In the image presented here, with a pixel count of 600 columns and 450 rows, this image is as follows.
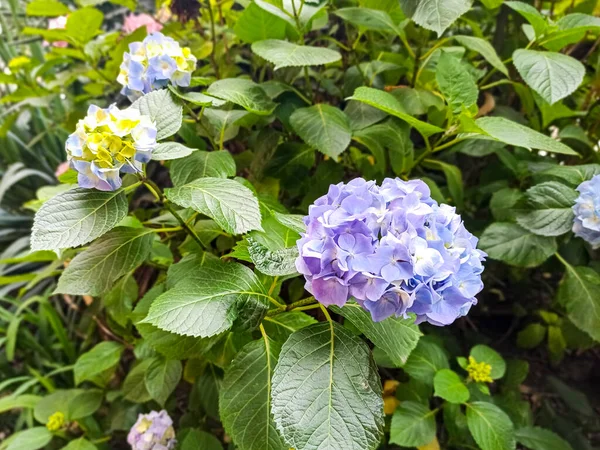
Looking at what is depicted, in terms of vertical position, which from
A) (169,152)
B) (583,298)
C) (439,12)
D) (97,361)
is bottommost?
(97,361)

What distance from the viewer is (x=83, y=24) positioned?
0.96m

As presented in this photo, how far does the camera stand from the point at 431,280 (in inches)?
16.1

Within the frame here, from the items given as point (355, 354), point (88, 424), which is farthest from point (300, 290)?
point (88, 424)

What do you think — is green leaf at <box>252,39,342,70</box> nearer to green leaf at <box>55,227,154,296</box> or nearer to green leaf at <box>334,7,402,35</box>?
green leaf at <box>334,7,402,35</box>

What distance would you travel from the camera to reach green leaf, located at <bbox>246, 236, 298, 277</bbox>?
18.4 inches

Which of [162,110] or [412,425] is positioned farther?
[412,425]

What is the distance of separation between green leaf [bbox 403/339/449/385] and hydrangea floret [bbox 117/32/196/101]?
62 cm

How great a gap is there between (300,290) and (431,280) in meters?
0.43

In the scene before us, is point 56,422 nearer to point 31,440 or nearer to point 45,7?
point 31,440

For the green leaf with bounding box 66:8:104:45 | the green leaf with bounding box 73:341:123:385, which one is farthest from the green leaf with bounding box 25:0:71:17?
the green leaf with bounding box 73:341:123:385

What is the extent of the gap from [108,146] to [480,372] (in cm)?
75

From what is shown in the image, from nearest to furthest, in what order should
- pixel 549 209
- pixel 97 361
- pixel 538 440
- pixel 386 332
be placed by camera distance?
1. pixel 386 332
2. pixel 549 209
3. pixel 538 440
4. pixel 97 361

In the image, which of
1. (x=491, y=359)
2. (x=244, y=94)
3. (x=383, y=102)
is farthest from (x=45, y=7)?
(x=491, y=359)

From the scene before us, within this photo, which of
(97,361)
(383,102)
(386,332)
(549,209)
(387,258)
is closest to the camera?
(387,258)
